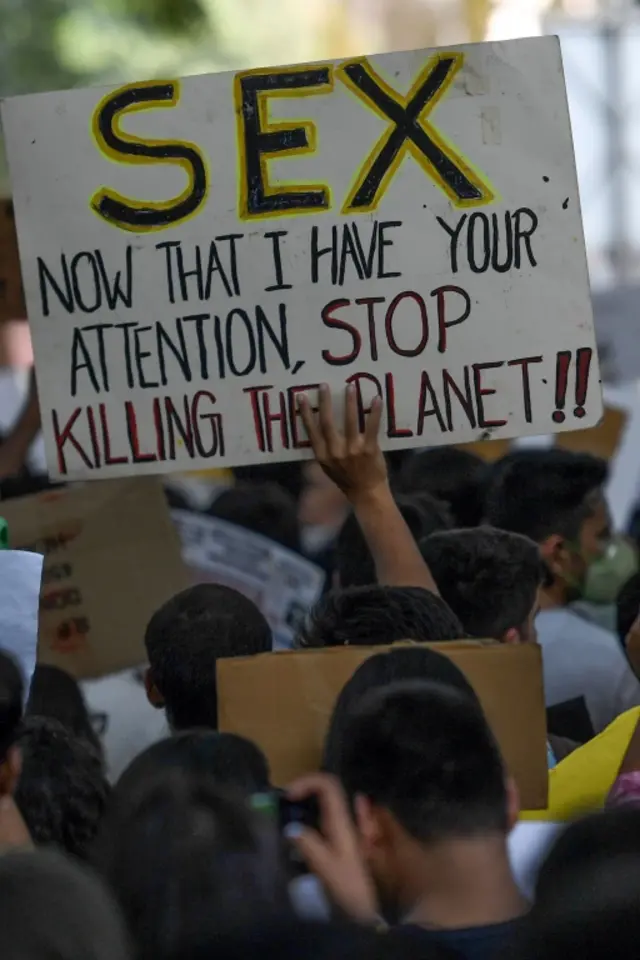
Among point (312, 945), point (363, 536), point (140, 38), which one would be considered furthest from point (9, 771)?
point (140, 38)

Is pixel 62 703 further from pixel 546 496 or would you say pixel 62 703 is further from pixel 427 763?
pixel 546 496

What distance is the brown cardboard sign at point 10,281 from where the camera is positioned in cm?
410

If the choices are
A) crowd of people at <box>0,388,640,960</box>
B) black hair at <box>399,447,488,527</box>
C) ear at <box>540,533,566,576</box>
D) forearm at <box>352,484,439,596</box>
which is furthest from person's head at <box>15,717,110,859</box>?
black hair at <box>399,447,488,527</box>

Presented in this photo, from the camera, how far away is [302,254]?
2908 millimetres

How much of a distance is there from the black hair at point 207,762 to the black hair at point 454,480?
225cm

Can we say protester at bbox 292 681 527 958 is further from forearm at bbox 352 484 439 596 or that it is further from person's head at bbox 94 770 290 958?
forearm at bbox 352 484 439 596

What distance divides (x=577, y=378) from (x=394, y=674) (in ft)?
2.61

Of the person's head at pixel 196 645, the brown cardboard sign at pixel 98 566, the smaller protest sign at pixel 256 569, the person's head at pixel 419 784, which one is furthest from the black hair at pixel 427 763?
the smaller protest sign at pixel 256 569

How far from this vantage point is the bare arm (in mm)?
2883

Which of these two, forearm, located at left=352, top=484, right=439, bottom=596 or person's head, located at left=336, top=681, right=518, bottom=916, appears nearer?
person's head, located at left=336, top=681, right=518, bottom=916

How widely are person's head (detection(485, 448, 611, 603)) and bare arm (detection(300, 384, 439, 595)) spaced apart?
976 millimetres

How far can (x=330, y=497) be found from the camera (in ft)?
17.3

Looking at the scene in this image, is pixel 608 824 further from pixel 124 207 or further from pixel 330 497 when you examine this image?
pixel 330 497

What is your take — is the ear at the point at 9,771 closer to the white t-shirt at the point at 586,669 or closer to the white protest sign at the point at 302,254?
the white protest sign at the point at 302,254
